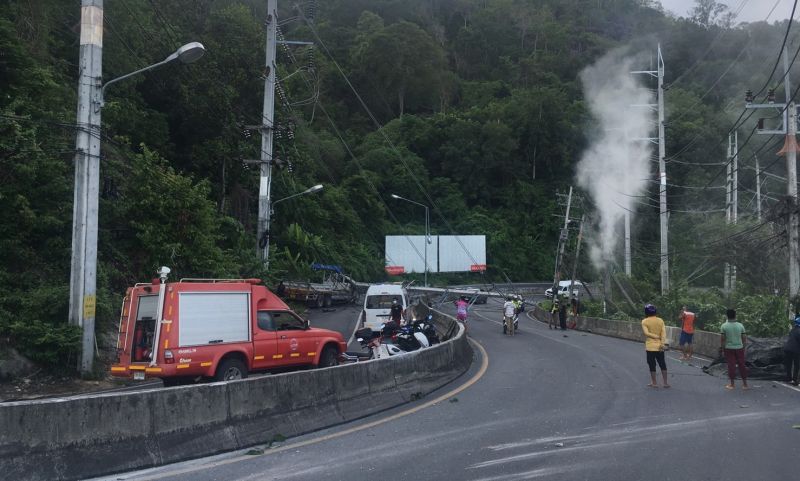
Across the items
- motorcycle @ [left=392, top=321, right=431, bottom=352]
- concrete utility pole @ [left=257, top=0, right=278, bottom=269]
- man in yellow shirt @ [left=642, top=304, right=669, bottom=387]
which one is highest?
concrete utility pole @ [left=257, top=0, right=278, bottom=269]

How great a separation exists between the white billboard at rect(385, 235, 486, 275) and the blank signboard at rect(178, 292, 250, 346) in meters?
49.1

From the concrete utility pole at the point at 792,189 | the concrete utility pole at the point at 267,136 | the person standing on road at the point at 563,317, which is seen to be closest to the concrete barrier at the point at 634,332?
the person standing on road at the point at 563,317

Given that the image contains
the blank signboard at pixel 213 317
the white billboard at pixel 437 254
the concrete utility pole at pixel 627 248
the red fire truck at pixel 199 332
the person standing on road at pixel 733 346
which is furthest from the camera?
the white billboard at pixel 437 254

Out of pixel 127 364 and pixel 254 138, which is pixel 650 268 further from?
pixel 127 364

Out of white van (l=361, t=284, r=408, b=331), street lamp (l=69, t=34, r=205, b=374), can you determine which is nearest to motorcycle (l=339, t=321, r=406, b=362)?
street lamp (l=69, t=34, r=205, b=374)

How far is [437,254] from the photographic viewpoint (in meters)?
65.9

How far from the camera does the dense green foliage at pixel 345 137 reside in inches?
816

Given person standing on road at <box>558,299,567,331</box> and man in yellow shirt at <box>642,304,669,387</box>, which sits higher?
man in yellow shirt at <box>642,304,669,387</box>

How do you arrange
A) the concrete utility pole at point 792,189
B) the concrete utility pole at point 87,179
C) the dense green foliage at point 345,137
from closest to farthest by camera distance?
the concrete utility pole at point 87,179
the dense green foliage at point 345,137
the concrete utility pole at point 792,189

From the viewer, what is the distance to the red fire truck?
12984 mm

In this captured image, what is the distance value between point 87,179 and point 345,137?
6381cm

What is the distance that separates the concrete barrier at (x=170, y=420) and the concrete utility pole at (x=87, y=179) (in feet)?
25.0

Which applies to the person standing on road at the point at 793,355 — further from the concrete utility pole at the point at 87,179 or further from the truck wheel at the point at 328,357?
the concrete utility pole at the point at 87,179

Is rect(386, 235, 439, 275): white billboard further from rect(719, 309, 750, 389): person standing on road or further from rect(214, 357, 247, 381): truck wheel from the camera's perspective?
rect(214, 357, 247, 381): truck wheel
